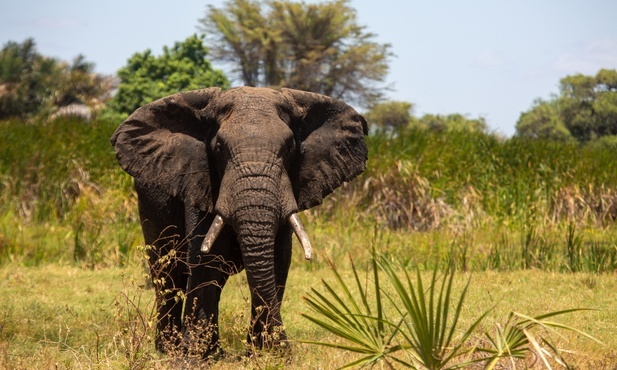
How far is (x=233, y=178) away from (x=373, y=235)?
852cm

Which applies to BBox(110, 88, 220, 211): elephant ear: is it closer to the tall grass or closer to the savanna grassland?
the savanna grassland

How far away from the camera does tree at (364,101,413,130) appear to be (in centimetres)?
5894

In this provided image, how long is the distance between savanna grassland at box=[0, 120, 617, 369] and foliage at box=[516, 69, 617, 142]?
77.2 ft

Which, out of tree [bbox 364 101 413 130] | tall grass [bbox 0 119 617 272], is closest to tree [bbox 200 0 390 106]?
tree [bbox 364 101 413 130]

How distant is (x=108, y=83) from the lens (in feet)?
155

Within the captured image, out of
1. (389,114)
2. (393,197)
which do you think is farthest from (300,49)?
(393,197)

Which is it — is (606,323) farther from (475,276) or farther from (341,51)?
(341,51)

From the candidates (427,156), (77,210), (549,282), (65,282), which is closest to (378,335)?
(549,282)

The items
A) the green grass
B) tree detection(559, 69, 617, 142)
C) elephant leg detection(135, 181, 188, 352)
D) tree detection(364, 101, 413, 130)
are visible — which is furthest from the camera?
tree detection(364, 101, 413, 130)

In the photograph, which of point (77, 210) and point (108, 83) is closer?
point (77, 210)

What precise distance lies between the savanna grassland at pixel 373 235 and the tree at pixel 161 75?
19328 millimetres

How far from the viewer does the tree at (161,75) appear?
37.4 m

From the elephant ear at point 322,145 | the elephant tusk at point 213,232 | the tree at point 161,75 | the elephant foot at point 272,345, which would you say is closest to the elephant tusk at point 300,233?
the elephant tusk at point 213,232

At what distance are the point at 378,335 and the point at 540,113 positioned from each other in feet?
143
